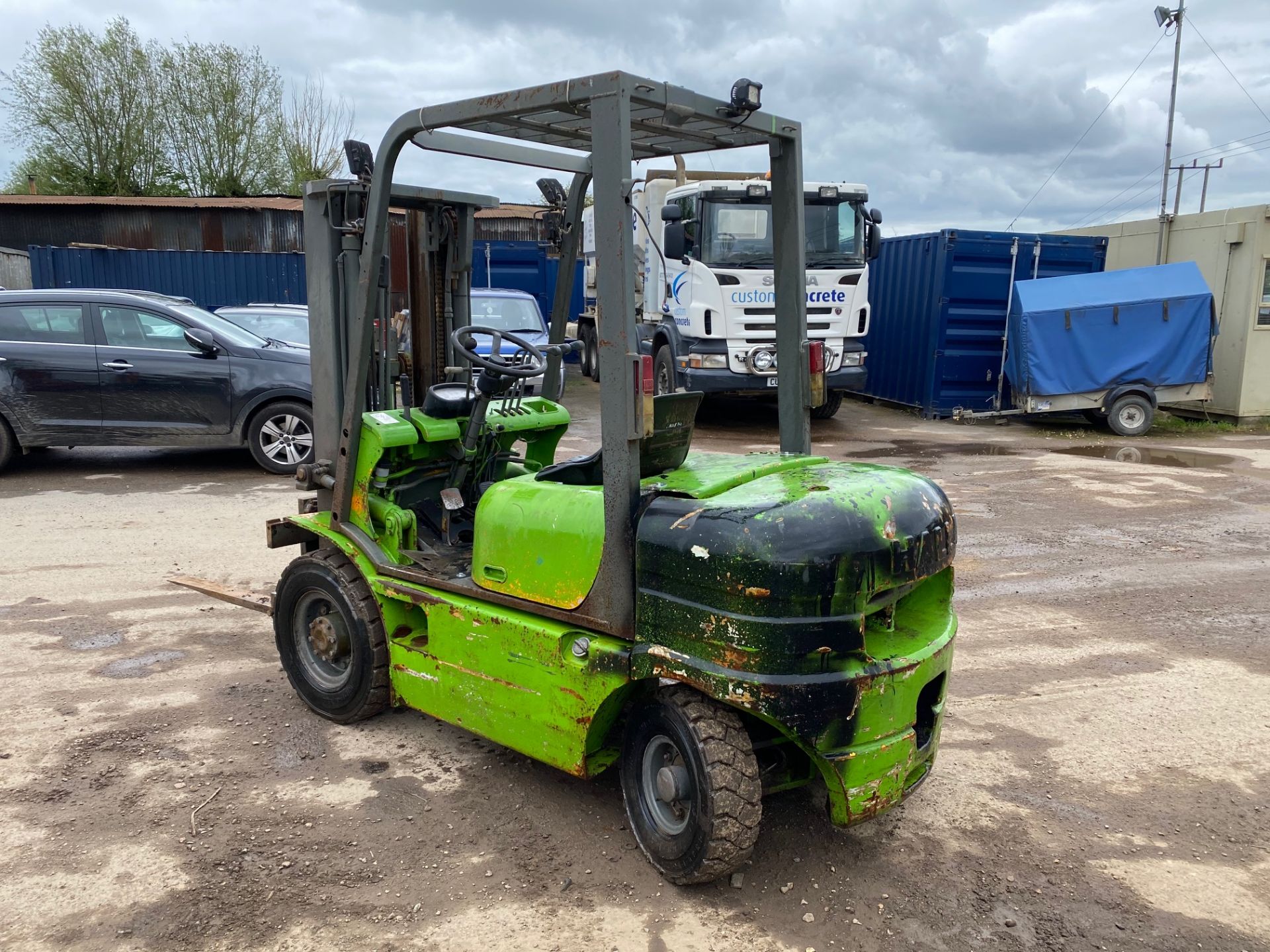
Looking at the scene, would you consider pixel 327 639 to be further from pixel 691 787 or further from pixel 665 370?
pixel 665 370

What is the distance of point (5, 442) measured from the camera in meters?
9.38

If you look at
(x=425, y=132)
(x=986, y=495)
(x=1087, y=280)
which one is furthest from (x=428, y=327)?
(x=1087, y=280)

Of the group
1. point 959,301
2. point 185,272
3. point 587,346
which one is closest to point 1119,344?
point 959,301

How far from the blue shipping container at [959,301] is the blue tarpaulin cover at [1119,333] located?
1.21 m

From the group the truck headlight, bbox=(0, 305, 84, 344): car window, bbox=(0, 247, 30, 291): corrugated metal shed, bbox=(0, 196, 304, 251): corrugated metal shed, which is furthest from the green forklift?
bbox=(0, 196, 304, 251): corrugated metal shed

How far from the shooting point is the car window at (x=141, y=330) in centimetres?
938

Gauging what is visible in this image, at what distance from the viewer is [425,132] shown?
3.90 m

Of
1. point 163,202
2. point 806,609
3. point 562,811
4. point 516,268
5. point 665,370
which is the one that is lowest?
point 562,811

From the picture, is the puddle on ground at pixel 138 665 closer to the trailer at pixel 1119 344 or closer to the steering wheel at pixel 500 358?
the steering wheel at pixel 500 358

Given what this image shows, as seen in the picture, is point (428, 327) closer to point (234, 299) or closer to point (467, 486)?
point (467, 486)

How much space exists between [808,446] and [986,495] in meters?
6.03

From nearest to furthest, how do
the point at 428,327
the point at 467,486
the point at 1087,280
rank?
the point at 467,486
the point at 428,327
the point at 1087,280

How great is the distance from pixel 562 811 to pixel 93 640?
10.3 feet

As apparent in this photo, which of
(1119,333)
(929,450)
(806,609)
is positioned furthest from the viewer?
(1119,333)
